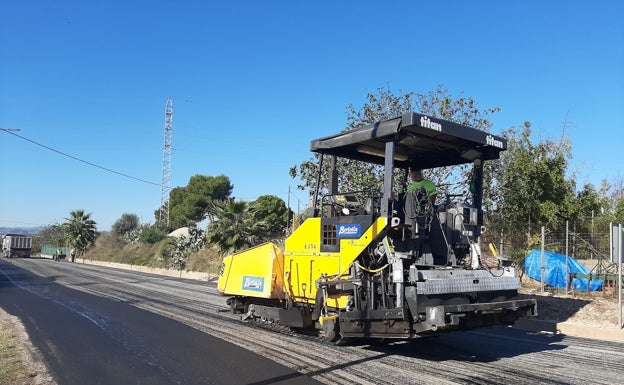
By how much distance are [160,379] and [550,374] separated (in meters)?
4.64

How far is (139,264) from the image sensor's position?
4106cm

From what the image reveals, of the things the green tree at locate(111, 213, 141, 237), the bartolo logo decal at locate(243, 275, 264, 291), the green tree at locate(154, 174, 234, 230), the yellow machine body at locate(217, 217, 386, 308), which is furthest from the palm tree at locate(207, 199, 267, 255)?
the green tree at locate(111, 213, 141, 237)

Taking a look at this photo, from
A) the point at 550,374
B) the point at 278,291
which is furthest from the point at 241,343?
the point at 550,374

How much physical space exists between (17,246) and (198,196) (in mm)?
26460

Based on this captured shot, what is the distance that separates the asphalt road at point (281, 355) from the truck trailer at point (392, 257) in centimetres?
48

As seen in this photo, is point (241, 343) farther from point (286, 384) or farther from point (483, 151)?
point (483, 151)

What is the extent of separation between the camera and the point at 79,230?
58.8 m

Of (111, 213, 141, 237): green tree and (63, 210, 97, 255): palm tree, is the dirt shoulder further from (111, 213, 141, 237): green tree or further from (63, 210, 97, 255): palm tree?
(111, 213, 141, 237): green tree

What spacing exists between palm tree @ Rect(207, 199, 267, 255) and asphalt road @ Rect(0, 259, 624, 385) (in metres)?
13.6

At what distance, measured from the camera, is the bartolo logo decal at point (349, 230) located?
715 centimetres

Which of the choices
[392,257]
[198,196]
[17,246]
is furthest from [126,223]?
[392,257]

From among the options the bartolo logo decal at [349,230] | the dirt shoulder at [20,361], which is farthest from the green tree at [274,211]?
the bartolo logo decal at [349,230]

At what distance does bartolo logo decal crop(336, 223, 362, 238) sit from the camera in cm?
715

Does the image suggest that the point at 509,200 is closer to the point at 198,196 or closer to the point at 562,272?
the point at 562,272
